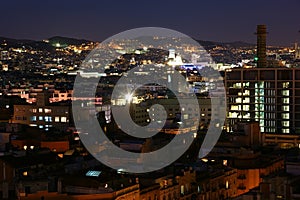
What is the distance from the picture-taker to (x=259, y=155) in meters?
23.1

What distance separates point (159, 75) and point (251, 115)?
1704 inches

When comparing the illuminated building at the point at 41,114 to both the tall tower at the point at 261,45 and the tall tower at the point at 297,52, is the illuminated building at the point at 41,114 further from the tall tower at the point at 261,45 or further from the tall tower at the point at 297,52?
the tall tower at the point at 297,52

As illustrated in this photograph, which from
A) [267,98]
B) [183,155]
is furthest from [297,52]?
[183,155]

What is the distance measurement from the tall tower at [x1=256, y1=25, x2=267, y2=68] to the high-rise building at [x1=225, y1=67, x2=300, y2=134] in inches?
264

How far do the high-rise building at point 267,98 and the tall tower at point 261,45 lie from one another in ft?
22.0

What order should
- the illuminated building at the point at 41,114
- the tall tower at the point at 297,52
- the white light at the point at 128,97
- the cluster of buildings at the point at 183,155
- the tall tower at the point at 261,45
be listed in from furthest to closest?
1. the tall tower at the point at 297,52
2. the white light at the point at 128,97
3. the tall tower at the point at 261,45
4. the illuminated building at the point at 41,114
5. the cluster of buildings at the point at 183,155

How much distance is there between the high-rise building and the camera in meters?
37.2

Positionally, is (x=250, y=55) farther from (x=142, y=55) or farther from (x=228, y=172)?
(x=228, y=172)

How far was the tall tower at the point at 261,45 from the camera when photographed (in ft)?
149

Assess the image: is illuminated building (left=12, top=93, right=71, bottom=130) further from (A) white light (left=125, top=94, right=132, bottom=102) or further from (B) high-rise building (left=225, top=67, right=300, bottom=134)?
(A) white light (left=125, top=94, right=132, bottom=102)

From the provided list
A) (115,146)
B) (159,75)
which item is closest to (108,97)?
(159,75)

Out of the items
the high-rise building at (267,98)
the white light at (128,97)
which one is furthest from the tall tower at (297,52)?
the high-rise building at (267,98)

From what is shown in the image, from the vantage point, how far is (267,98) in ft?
124

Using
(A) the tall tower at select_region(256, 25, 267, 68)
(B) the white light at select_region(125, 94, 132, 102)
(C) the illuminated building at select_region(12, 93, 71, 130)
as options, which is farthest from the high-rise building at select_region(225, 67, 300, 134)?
(B) the white light at select_region(125, 94, 132, 102)
